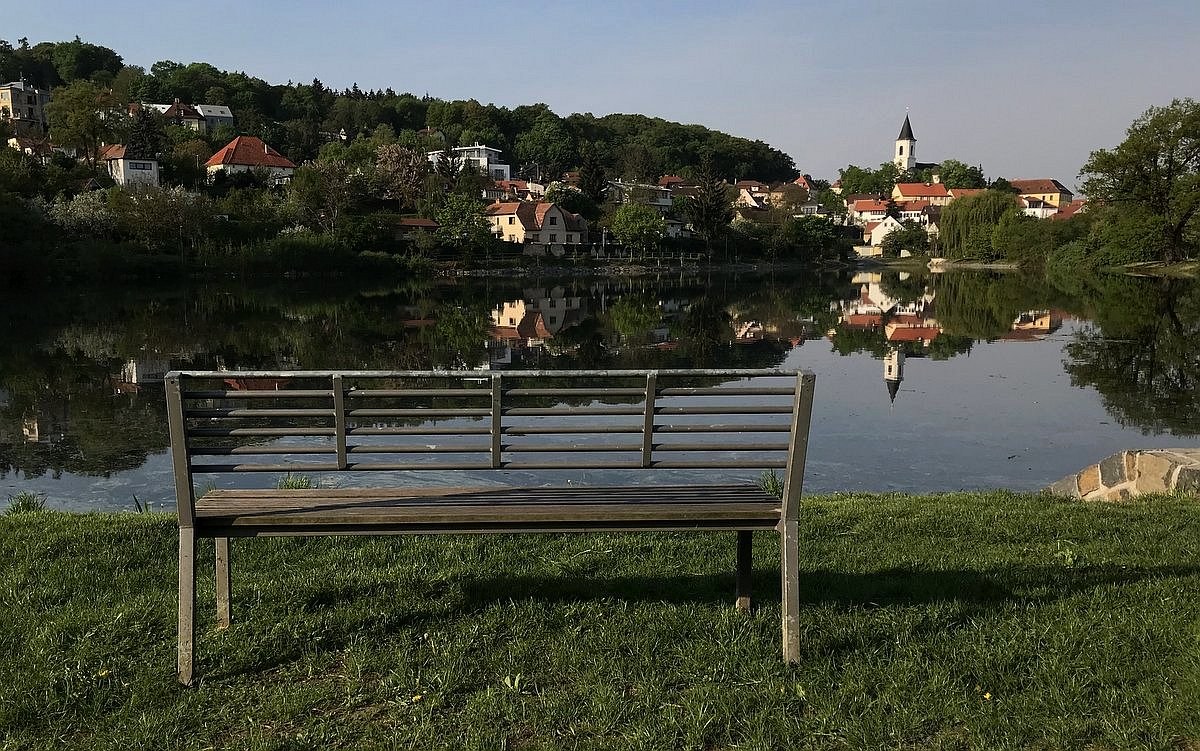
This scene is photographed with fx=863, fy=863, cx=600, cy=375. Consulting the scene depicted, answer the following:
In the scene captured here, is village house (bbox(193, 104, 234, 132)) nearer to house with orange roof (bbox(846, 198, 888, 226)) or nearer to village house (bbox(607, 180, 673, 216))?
village house (bbox(607, 180, 673, 216))

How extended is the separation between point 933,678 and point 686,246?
107 meters

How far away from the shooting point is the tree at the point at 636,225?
316 feet

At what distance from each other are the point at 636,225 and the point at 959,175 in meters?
114

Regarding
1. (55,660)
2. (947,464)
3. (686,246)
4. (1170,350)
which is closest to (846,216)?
(686,246)

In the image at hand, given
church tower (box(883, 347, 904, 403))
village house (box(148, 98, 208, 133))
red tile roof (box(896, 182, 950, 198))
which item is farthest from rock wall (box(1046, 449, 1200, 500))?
red tile roof (box(896, 182, 950, 198))

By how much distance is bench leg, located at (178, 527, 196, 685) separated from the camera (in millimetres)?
4566

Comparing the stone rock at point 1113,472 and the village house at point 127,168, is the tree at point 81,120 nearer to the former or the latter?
the village house at point 127,168

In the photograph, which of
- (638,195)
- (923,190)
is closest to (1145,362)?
(638,195)

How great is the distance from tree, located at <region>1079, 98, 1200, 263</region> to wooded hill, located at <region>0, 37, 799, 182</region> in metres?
79.6

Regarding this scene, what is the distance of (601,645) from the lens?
494cm

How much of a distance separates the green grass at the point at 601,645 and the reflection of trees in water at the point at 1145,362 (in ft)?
36.0

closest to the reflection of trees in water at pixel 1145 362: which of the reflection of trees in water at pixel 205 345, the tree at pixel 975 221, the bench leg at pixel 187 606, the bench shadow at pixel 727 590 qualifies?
the reflection of trees in water at pixel 205 345

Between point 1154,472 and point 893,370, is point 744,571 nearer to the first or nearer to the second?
point 1154,472

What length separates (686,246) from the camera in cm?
10962
